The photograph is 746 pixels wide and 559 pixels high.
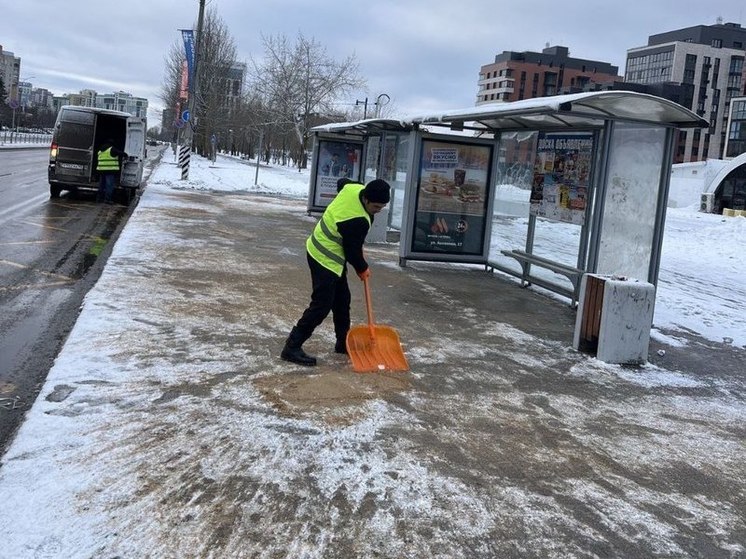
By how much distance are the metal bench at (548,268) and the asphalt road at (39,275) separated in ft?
19.9

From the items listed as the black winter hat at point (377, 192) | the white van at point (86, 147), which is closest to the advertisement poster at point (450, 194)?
the black winter hat at point (377, 192)

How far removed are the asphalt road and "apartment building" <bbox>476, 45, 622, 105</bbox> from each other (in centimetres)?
11054

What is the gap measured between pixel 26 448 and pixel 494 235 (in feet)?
30.7

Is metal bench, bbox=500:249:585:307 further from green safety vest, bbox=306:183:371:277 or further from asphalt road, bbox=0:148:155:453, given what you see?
asphalt road, bbox=0:148:155:453

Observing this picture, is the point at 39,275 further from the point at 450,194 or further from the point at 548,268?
the point at 548,268

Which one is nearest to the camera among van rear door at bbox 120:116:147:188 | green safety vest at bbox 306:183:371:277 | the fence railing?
green safety vest at bbox 306:183:371:277

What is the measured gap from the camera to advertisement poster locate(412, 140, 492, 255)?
37.9ft

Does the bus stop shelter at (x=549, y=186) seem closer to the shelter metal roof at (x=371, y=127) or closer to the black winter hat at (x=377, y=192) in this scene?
the shelter metal roof at (x=371, y=127)

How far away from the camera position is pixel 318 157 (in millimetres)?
18672

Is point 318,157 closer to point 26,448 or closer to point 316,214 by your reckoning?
point 316,214

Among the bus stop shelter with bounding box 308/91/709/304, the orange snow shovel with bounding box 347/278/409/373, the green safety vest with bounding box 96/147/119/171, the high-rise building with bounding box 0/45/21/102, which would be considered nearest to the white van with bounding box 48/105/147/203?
the green safety vest with bounding box 96/147/119/171

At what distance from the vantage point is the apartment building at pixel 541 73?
11931 cm

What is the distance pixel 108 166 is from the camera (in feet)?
56.3

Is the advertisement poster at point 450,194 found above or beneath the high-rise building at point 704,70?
beneath
